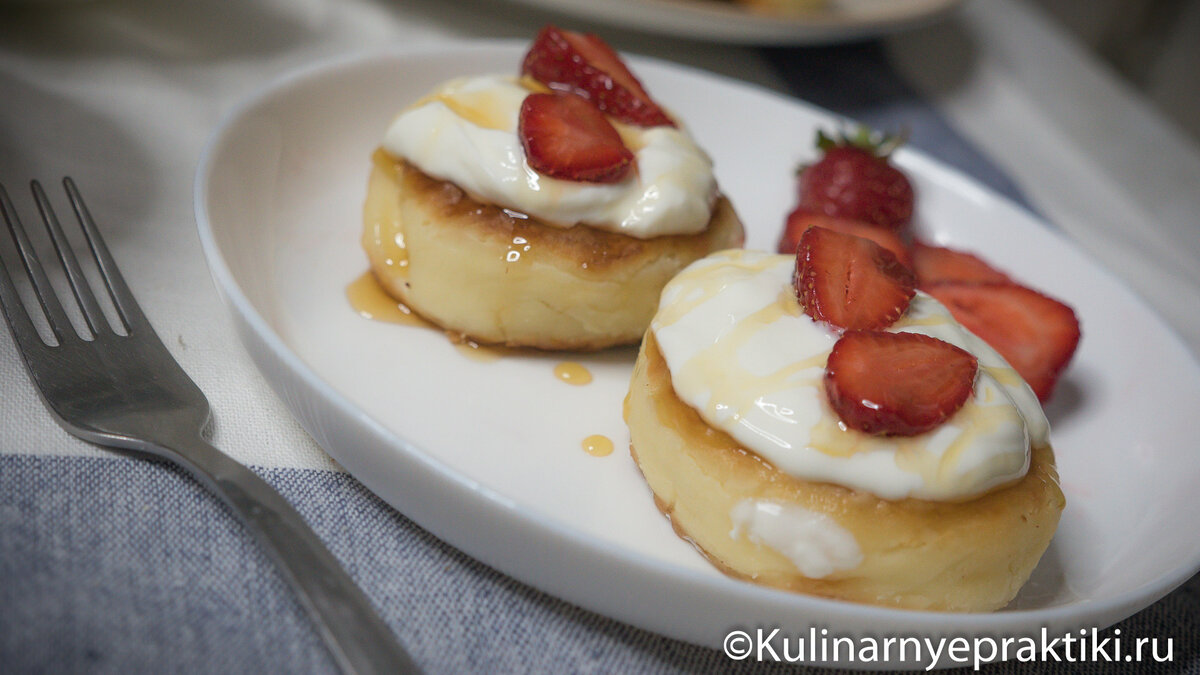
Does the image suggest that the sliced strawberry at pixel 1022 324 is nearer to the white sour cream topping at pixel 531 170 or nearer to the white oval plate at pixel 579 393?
the white oval plate at pixel 579 393

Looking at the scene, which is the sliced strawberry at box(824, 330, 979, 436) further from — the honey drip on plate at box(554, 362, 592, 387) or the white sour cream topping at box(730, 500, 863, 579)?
the honey drip on plate at box(554, 362, 592, 387)

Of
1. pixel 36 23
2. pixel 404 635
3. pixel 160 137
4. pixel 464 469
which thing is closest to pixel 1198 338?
pixel 464 469

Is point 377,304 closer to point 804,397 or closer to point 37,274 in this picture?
point 37,274

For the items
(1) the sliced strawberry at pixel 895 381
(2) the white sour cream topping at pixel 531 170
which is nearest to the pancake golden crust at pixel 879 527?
(1) the sliced strawberry at pixel 895 381

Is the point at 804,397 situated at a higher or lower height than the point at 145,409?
higher

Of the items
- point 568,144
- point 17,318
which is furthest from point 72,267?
point 568,144

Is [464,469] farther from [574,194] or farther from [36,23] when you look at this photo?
[36,23]
